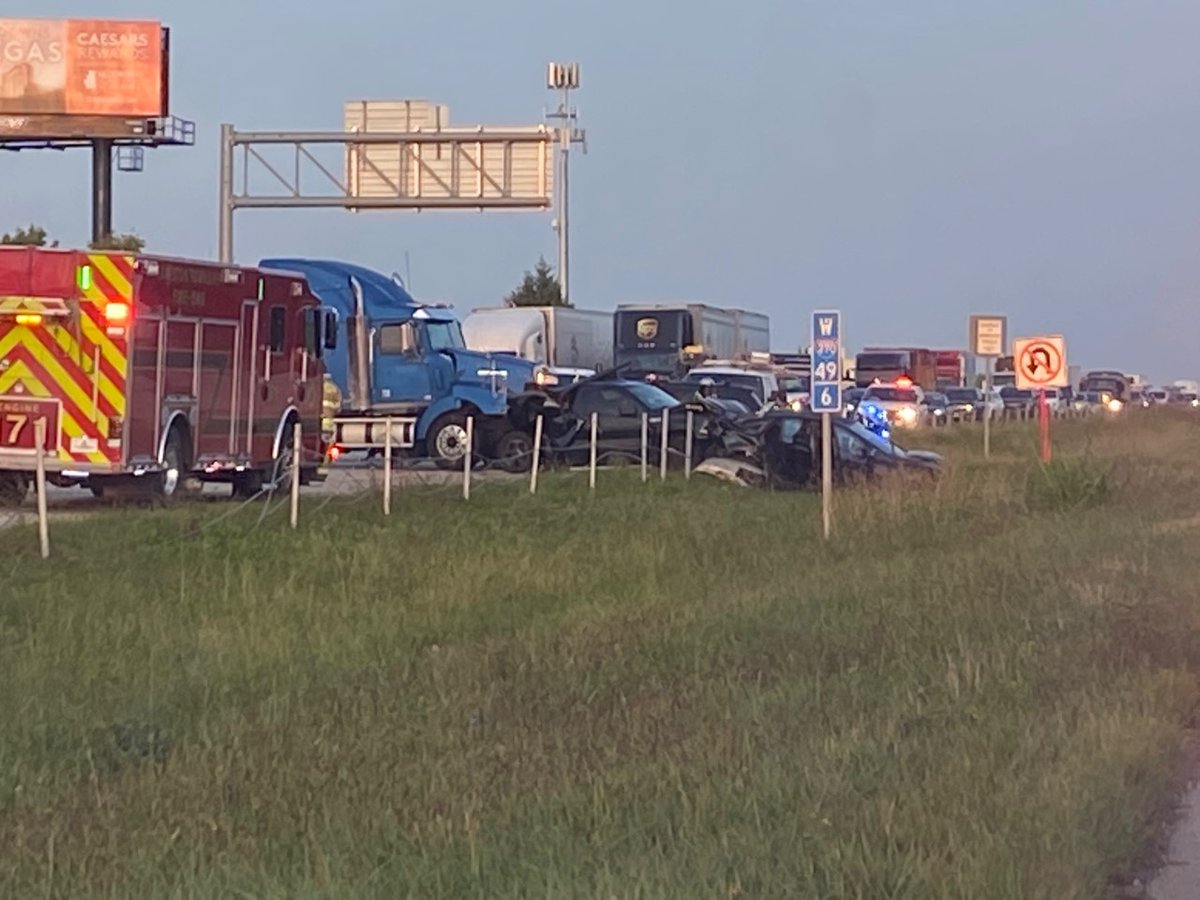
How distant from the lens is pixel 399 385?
112ft

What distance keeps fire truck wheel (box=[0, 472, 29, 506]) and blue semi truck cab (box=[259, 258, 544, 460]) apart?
1064 cm

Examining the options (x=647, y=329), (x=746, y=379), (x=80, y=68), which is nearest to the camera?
(x=746, y=379)

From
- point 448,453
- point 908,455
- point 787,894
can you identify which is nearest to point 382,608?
point 787,894

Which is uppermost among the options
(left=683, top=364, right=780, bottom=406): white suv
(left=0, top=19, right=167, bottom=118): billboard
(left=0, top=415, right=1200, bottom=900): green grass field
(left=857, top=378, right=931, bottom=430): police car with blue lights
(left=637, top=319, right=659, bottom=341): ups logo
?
(left=0, top=19, right=167, bottom=118): billboard

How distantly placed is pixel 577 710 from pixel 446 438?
938 inches

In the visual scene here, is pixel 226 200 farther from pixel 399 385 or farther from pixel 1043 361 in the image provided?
pixel 1043 361

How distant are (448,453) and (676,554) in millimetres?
15438

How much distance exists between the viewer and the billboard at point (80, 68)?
63406 millimetres

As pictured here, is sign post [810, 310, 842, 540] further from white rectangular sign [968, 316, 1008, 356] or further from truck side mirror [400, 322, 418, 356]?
white rectangular sign [968, 316, 1008, 356]

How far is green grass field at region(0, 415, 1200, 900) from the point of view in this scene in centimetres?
745

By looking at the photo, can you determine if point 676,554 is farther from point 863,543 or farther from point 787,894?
point 787,894

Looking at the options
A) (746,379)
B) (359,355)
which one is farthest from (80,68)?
(359,355)

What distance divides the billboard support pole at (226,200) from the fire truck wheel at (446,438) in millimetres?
14326

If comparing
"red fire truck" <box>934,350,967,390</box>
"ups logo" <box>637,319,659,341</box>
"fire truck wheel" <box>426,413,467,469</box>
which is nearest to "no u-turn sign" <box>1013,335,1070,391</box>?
"fire truck wheel" <box>426,413,467,469</box>
